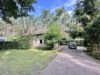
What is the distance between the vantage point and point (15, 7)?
1984cm

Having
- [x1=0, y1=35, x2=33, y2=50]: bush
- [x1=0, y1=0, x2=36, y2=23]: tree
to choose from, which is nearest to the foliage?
[x1=0, y1=35, x2=33, y2=50]: bush

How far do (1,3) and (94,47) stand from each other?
13.9m

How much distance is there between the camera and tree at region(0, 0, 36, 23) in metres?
19.2

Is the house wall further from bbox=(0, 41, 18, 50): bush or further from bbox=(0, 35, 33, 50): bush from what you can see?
bbox=(0, 41, 18, 50): bush

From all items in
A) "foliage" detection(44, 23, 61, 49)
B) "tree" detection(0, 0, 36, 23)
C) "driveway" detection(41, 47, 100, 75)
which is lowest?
"driveway" detection(41, 47, 100, 75)

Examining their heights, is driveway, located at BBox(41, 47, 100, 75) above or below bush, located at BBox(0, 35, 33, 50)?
below

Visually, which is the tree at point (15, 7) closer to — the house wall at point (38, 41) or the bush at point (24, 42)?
the bush at point (24, 42)

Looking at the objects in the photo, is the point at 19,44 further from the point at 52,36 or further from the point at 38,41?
the point at 38,41

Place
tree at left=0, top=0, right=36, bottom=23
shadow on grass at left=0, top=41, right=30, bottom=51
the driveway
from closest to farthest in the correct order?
1. the driveway
2. tree at left=0, top=0, right=36, bottom=23
3. shadow on grass at left=0, top=41, right=30, bottom=51

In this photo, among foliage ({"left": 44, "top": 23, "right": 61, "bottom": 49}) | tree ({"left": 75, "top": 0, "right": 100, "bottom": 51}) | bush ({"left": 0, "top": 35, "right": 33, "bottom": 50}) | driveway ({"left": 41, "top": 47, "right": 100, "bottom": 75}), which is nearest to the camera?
driveway ({"left": 41, "top": 47, "right": 100, "bottom": 75})

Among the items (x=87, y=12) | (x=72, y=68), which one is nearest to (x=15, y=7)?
(x=72, y=68)

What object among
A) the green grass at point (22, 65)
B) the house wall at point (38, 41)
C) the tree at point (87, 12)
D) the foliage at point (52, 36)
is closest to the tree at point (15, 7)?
the green grass at point (22, 65)

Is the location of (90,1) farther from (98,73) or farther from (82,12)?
(98,73)

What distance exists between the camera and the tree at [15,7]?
1921cm
